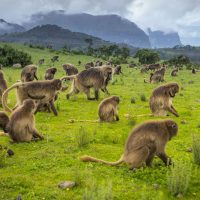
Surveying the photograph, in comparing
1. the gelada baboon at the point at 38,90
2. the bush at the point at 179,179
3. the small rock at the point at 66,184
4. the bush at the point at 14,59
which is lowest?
the small rock at the point at 66,184

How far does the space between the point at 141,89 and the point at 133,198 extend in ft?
76.1

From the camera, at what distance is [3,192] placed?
9.34 metres

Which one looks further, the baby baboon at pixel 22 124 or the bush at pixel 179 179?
the baby baboon at pixel 22 124

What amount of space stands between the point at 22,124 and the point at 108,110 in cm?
521

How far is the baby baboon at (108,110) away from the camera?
18.0 metres

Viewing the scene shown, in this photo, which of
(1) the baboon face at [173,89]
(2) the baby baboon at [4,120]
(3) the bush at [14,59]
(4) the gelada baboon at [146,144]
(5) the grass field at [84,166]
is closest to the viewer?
(5) the grass field at [84,166]

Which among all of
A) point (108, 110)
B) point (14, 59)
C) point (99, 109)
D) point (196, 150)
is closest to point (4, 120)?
point (99, 109)

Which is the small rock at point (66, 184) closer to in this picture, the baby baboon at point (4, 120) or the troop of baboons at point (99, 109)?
the troop of baboons at point (99, 109)

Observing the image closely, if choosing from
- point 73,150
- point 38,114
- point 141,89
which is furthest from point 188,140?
point 141,89

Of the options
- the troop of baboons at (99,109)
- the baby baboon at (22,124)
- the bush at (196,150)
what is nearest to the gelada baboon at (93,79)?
the troop of baboons at (99,109)

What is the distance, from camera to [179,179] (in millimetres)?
9305

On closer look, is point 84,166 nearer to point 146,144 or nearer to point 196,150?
point 146,144

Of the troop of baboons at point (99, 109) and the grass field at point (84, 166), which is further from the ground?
the troop of baboons at point (99, 109)

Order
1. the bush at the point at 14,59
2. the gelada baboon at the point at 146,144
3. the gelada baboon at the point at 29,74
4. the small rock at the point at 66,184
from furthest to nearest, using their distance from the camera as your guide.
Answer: the bush at the point at 14,59 < the gelada baboon at the point at 29,74 < the gelada baboon at the point at 146,144 < the small rock at the point at 66,184
